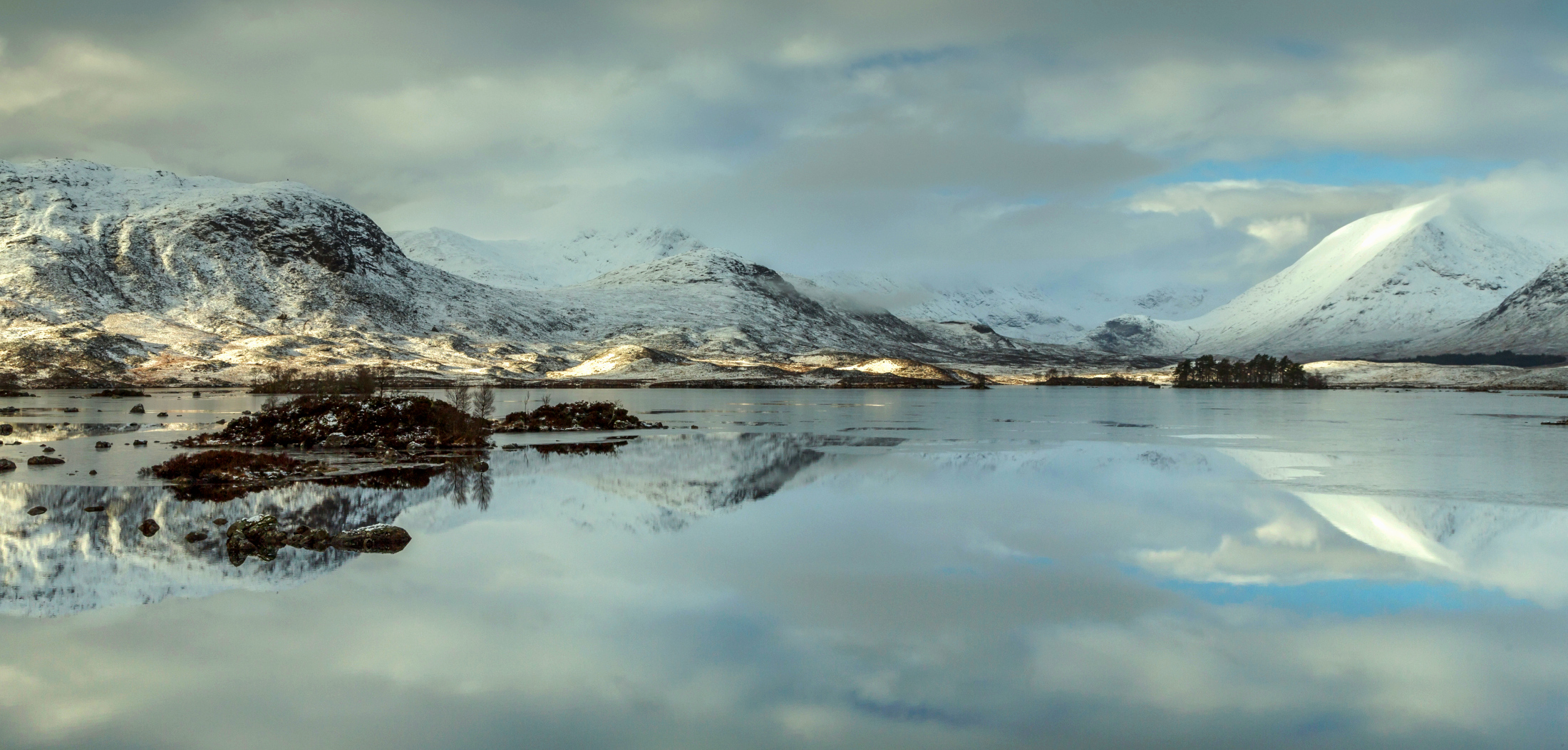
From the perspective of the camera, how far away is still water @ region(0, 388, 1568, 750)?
12445 mm

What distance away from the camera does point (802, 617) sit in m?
17.3

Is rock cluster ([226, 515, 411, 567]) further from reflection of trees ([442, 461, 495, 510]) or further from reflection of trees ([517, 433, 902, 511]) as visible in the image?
reflection of trees ([517, 433, 902, 511])

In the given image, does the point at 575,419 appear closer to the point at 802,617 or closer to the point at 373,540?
the point at 373,540

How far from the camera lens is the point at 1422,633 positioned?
53.4ft

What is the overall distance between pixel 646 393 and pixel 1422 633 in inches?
5327

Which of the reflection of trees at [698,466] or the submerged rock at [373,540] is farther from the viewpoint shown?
the reflection of trees at [698,466]

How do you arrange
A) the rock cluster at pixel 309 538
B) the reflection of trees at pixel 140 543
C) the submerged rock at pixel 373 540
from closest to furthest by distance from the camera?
the reflection of trees at pixel 140 543, the rock cluster at pixel 309 538, the submerged rock at pixel 373 540

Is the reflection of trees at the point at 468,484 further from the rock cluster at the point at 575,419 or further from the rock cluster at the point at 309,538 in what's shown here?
the rock cluster at the point at 575,419

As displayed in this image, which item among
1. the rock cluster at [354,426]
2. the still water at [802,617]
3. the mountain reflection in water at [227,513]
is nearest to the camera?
the still water at [802,617]

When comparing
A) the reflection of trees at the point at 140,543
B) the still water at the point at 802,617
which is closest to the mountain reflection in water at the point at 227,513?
the reflection of trees at the point at 140,543

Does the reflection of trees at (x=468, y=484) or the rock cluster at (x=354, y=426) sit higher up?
the rock cluster at (x=354, y=426)

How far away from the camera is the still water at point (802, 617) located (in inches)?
490

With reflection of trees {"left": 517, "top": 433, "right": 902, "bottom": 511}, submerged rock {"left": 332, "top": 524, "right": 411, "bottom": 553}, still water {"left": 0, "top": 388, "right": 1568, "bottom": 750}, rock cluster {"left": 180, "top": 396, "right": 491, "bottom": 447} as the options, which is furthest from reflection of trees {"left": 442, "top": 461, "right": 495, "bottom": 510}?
rock cluster {"left": 180, "top": 396, "right": 491, "bottom": 447}

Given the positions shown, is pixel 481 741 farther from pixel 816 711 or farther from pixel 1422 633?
pixel 1422 633
